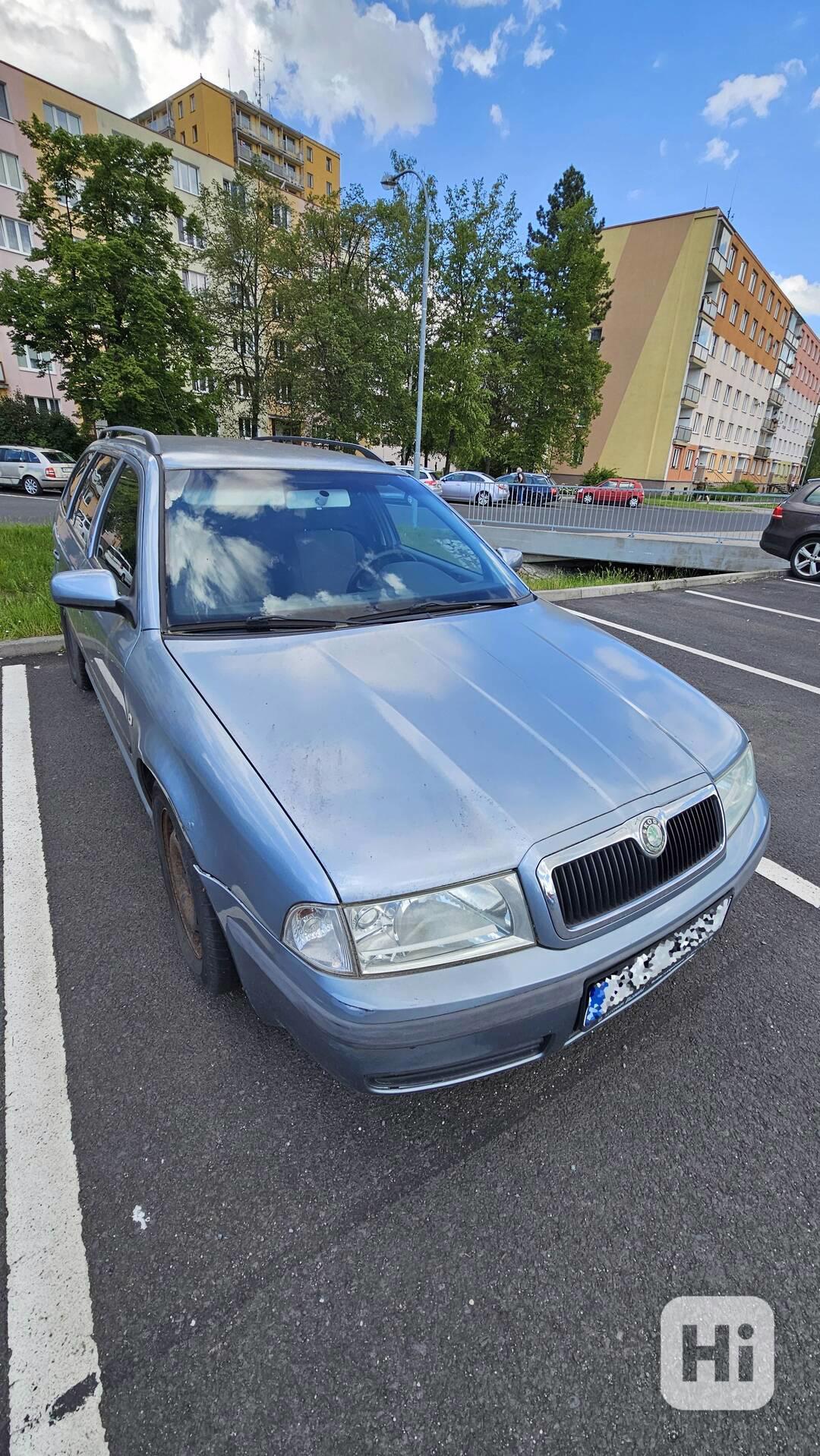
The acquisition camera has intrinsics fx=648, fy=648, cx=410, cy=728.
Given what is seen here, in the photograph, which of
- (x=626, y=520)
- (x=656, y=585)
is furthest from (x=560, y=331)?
(x=656, y=585)

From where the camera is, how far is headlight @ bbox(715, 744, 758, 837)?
195cm

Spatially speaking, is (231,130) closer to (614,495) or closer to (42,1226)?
(614,495)

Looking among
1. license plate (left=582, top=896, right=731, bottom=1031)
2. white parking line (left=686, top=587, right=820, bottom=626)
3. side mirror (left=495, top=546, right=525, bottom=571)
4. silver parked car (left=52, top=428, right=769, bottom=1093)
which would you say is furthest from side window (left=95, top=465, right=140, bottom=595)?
white parking line (left=686, top=587, right=820, bottom=626)

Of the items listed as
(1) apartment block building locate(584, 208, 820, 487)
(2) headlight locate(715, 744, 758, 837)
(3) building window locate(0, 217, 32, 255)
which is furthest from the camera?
(1) apartment block building locate(584, 208, 820, 487)

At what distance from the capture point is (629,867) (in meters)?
1.62

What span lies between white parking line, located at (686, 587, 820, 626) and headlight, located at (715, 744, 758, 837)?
6.89 metres

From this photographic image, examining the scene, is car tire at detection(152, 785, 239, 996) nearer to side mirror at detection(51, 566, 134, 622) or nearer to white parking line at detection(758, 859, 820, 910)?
side mirror at detection(51, 566, 134, 622)

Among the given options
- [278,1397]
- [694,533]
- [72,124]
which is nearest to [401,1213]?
[278,1397]

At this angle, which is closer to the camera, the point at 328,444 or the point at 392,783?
the point at 392,783

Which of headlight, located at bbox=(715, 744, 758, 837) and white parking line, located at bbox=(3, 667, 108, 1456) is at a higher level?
headlight, located at bbox=(715, 744, 758, 837)

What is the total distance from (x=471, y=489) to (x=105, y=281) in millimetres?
12645

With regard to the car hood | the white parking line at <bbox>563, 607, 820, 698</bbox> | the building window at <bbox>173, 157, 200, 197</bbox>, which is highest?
the building window at <bbox>173, 157, 200, 197</bbox>

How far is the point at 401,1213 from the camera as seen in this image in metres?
1.54

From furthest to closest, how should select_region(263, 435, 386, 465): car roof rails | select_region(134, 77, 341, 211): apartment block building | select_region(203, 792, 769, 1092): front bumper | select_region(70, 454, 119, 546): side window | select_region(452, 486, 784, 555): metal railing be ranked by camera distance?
1. select_region(134, 77, 341, 211): apartment block building
2. select_region(452, 486, 784, 555): metal railing
3. select_region(263, 435, 386, 465): car roof rails
4. select_region(70, 454, 119, 546): side window
5. select_region(203, 792, 769, 1092): front bumper
